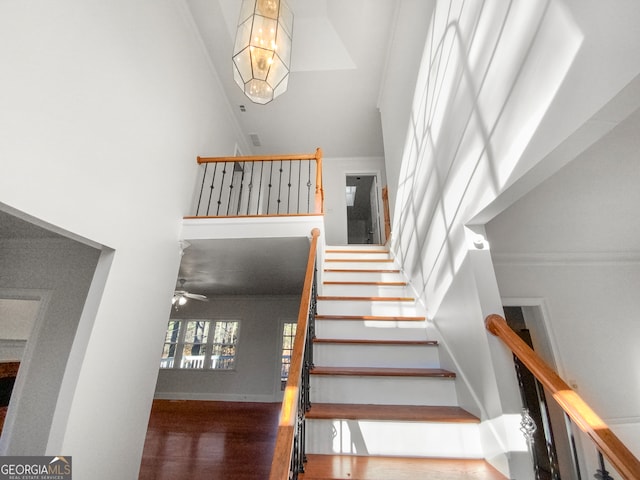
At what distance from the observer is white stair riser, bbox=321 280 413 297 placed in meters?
3.34

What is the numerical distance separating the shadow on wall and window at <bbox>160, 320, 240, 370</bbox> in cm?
537

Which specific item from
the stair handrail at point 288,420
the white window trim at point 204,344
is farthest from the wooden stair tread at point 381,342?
the white window trim at point 204,344

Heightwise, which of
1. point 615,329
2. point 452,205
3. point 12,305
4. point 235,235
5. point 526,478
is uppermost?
point 235,235

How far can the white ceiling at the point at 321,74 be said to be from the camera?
→ 3668 mm

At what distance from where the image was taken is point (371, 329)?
8.48ft

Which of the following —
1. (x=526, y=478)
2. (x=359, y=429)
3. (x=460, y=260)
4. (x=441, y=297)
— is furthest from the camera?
(x=441, y=297)

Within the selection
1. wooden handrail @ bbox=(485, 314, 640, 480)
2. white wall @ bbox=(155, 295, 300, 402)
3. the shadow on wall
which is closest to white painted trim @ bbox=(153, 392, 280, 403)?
white wall @ bbox=(155, 295, 300, 402)

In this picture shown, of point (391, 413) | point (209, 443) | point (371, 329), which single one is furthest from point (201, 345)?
point (391, 413)

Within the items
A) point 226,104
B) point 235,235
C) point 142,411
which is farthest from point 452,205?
point 226,104

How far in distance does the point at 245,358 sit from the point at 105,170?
18.3ft

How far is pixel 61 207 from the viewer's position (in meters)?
1.78

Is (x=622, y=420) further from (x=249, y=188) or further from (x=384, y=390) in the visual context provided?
(x=249, y=188)

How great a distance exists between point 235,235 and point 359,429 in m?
2.35

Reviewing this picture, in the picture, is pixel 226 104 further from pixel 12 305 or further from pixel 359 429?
pixel 359 429
